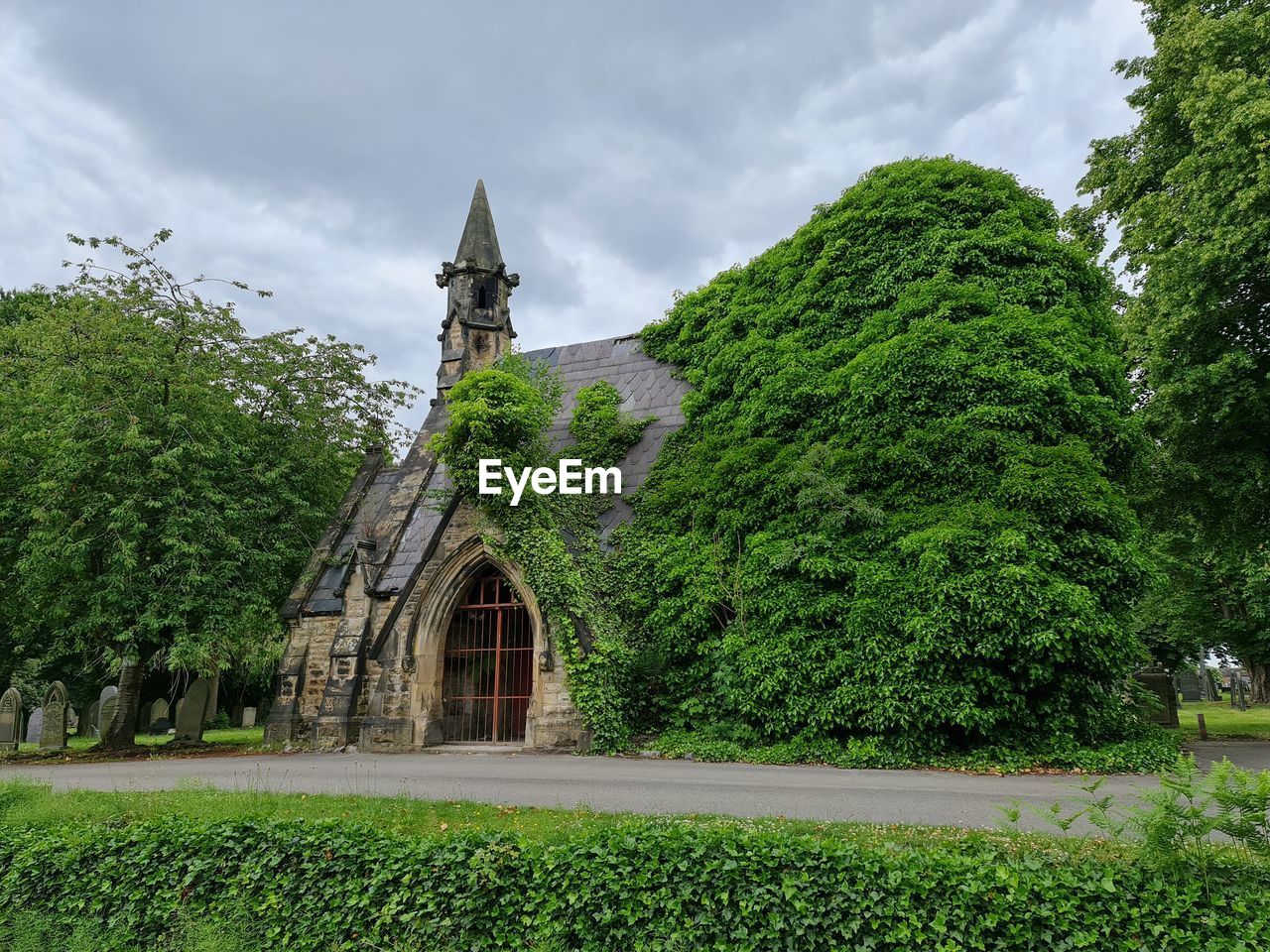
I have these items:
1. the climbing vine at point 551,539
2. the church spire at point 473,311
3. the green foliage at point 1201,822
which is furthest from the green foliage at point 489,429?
the green foliage at point 1201,822

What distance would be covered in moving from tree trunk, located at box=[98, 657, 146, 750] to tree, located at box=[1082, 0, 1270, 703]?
21113 millimetres

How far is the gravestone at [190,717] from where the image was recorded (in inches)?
746

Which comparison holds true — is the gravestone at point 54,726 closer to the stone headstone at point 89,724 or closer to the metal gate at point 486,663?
the stone headstone at point 89,724

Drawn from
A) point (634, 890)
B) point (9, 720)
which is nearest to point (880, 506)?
point (634, 890)

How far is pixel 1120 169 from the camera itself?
660 inches

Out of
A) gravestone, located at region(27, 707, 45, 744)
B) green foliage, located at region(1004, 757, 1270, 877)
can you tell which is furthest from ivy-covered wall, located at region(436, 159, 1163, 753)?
gravestone, located at region(27, 707, 45, 744)

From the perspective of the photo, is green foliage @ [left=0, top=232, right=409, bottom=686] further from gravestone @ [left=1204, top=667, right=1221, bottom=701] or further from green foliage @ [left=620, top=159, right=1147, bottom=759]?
gravestone @ [left=1204, top=667, right=1221, bottom=701]

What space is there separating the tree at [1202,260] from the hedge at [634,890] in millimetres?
11099

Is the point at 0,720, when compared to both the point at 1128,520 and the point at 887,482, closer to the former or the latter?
the point at 887,482

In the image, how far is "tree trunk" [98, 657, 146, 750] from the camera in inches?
682

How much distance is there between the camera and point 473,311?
20.9m

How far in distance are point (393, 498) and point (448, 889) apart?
1426 cm

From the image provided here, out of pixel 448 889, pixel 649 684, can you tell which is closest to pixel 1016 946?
pixel 448 889

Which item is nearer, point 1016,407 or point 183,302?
point 1016,407
